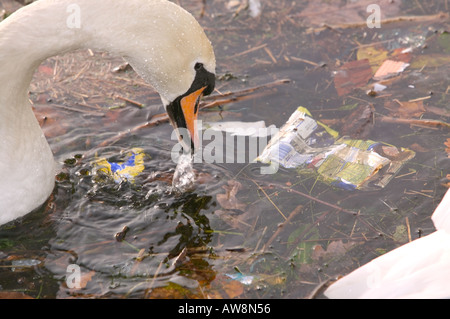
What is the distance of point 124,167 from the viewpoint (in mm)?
4672

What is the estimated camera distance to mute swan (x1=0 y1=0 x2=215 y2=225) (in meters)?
3.57

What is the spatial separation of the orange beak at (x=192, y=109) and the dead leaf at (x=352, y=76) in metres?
1.68

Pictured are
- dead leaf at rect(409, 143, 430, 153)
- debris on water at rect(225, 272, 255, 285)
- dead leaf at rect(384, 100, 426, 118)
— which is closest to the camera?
debris on water at rect(225, 272, 255, 285)

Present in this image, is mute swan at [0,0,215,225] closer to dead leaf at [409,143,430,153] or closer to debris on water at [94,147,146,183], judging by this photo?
debris on water at [94,147,146,183]

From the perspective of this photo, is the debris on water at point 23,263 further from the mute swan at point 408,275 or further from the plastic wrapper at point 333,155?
the mute swan at point 408,275

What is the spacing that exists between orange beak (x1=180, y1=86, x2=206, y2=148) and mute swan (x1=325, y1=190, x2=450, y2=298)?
54.3 inches

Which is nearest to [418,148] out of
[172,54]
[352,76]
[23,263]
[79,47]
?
[352,76]

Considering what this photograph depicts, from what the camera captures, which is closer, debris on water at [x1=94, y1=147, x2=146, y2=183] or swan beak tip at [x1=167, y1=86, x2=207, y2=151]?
swan beak tip at [x1=167, y1=86, x2=207, y2=151]

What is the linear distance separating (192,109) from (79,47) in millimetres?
836

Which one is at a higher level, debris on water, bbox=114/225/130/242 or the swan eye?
the swan eye

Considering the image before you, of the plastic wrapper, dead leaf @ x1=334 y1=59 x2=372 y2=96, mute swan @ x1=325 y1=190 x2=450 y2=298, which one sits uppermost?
mute swan @ x1=325 y1=190 x2=450 y2=298

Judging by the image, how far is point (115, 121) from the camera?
17.0ft

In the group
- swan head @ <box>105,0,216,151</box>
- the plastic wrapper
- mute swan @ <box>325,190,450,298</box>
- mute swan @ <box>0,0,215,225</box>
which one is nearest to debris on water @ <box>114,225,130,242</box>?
mute swan @ <box>0,0,215,225</box>
